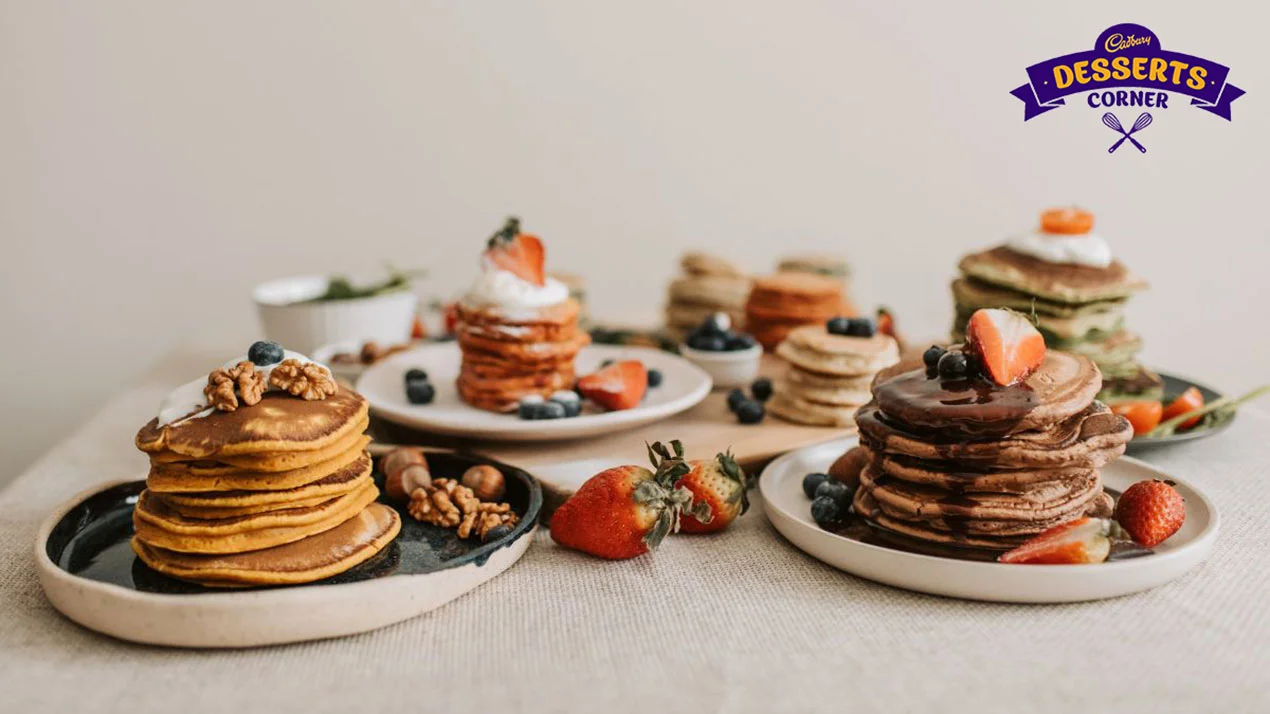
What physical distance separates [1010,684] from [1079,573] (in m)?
0.34

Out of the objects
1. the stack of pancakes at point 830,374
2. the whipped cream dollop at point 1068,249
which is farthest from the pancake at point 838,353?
the whipped cream dollop at point 1068,249

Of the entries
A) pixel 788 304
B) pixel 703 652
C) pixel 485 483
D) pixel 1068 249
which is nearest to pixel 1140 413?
pixel 1068 249

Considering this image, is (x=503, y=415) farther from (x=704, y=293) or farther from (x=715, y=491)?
(x=704, y=293)

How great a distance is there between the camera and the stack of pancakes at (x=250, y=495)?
193 cm

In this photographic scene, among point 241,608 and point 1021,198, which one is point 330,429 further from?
point 1021,198

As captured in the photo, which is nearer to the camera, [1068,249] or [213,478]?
[213,478]

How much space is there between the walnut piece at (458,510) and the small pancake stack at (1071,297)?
5.10 feet

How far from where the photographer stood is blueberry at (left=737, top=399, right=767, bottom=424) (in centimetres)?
303

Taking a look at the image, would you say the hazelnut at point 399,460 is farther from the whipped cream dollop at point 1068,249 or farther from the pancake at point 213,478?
the whipped cream dollop at point 1068,249

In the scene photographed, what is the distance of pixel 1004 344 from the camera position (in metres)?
2.11

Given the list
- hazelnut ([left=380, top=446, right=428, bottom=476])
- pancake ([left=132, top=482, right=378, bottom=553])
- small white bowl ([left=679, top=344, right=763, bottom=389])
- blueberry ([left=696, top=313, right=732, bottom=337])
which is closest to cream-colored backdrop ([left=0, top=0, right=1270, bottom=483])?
blueberry ([left=696, top=313, right=732, bottom=337])

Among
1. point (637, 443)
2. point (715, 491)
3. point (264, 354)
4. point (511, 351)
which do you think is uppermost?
point (264, 354)

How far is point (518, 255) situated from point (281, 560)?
4.34 ft

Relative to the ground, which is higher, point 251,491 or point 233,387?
point 233,387
